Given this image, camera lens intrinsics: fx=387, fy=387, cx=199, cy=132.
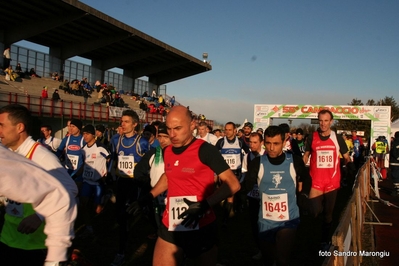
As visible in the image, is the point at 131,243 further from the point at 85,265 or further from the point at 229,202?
the point at 85,265

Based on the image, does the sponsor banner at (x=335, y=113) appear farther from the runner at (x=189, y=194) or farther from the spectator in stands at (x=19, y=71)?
the runner at (x=189, y=194)

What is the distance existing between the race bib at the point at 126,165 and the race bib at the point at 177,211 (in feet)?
8.71

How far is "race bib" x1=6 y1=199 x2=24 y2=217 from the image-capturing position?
2881 mm

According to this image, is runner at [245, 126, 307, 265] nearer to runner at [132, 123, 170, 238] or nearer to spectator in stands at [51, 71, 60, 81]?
runner at [132, 123, 170, 238]

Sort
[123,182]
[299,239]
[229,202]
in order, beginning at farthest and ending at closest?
[229,202] < [299,239] < [123,182]

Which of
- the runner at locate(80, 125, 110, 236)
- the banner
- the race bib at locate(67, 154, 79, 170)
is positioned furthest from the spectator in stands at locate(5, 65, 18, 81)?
the runner at locate(80, 125, 110, 236)

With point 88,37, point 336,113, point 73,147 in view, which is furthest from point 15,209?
point 88,37

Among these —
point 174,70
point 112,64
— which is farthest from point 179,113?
point 174,70

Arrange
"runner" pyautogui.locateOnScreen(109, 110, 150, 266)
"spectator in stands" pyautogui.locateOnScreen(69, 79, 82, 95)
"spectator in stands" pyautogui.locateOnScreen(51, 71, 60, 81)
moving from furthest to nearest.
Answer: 1. "spectator in stands" pyautogui.locateOnScreen(51, 71, 60, 81)
2. "spectator in stands" pyautogui.locateOnScreen(69, 79, 82, 95)
3. "runner" pyautogui.locateOnScreen(109, 110, 150, 266)

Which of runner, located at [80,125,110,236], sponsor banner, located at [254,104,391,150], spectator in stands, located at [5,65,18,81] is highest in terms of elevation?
spectator in stands, located at [5,65,18,81]

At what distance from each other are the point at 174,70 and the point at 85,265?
160 ft

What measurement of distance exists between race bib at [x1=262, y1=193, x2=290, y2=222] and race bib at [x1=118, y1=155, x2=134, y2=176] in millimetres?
2516

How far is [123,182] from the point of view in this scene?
240 inches

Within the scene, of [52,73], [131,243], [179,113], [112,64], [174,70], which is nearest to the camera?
[179,113]
